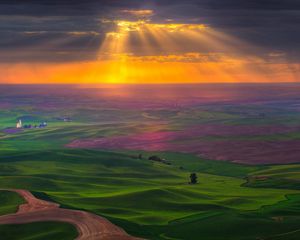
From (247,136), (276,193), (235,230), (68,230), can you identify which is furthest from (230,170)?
(68,230)

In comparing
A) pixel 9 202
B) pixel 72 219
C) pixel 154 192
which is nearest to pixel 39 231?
pixel 72 219

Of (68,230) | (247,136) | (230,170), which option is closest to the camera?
(68,230)

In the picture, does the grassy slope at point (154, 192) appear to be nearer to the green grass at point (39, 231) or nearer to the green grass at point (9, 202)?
the green grass at point (9, 202)

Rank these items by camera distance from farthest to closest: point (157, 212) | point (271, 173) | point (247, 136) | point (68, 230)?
point (247, 136) → point (271, 173) → point (157, 212) → point (68, 230)

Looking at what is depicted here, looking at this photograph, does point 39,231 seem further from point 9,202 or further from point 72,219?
point 9,202

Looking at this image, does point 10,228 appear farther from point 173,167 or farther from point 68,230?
point 173,167

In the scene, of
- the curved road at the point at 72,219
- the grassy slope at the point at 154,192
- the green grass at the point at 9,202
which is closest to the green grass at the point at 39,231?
the curved road at the point at 72,219

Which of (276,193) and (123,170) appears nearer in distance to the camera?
(276,193)
